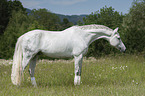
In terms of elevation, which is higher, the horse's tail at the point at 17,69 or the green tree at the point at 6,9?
the green tree at the point at 6,9

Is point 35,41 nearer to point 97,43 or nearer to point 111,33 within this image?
point 111,33

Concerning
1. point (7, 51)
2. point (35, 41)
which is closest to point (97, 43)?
point (35, 41)

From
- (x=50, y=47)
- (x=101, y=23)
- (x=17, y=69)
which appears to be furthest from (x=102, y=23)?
(x=17, y=69)

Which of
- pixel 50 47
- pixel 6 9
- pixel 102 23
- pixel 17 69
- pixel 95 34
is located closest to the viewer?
pixel 50 47

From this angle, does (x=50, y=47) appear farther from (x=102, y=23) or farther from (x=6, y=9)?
(x=6, y=9)

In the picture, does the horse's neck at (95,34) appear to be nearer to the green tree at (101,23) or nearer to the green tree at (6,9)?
the green tree at (101,23)

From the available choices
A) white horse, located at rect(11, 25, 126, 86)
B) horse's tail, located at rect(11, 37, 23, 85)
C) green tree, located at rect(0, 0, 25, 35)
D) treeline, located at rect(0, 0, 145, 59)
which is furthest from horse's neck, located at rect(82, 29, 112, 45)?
green tree, located at rect(0, 0, 25, 35)

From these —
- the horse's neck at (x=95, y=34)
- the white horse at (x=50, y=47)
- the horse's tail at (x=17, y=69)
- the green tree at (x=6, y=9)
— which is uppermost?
the green tree at (x=6, y=9)

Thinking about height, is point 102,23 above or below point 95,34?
above

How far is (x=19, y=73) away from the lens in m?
6.09

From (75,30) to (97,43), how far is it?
28.9 ft

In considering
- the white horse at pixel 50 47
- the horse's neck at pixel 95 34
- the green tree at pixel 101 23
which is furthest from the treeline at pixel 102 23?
the white horse at pixel 50 47

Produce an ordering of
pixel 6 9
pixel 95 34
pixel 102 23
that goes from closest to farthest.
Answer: pixel 95 34 → pixel 102 23 → pixel 6 9

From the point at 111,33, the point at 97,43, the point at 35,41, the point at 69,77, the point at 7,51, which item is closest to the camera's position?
the point at 35,41
